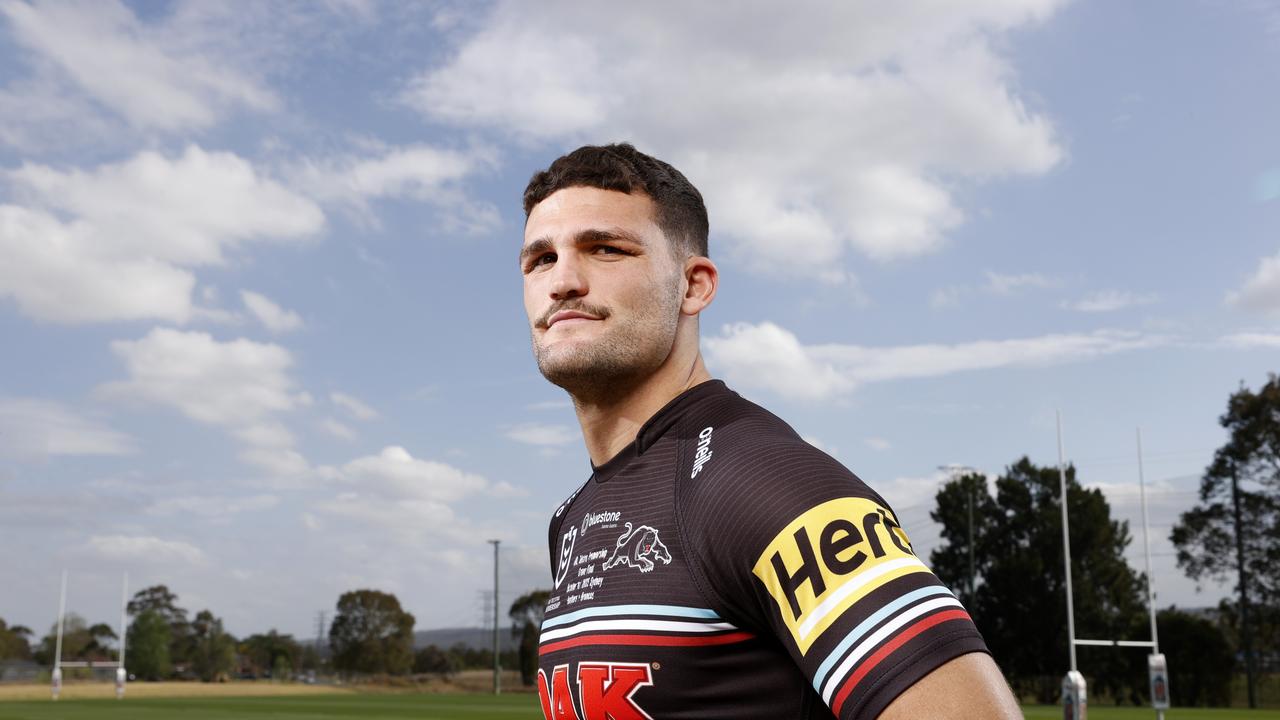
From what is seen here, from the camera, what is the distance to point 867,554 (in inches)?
59.2

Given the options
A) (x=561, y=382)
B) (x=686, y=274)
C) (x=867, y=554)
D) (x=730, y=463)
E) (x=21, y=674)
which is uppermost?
(x=686, y=274)

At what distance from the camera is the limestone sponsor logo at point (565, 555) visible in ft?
7.37

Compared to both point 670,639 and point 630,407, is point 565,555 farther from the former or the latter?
point 670,639

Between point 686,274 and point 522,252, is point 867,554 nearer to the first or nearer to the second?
point 686,274

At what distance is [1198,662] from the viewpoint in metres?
43.3

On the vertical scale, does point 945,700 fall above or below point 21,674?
above

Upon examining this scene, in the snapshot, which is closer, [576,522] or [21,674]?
[576,522]

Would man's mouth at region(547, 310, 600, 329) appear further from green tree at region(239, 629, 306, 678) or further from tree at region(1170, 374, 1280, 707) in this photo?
green tree at region(239, 629, 306, 678)

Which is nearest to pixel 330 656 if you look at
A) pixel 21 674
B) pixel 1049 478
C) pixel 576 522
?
pixel 21 674

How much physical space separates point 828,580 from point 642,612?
407 millimetres

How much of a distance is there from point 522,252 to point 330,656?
89844 millimetres

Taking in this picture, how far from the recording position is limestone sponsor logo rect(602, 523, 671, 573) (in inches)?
71.9

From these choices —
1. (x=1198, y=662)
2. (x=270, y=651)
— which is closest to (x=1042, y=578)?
(x=1198, y=662)

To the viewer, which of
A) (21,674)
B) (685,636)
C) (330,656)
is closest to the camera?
(685,636)
